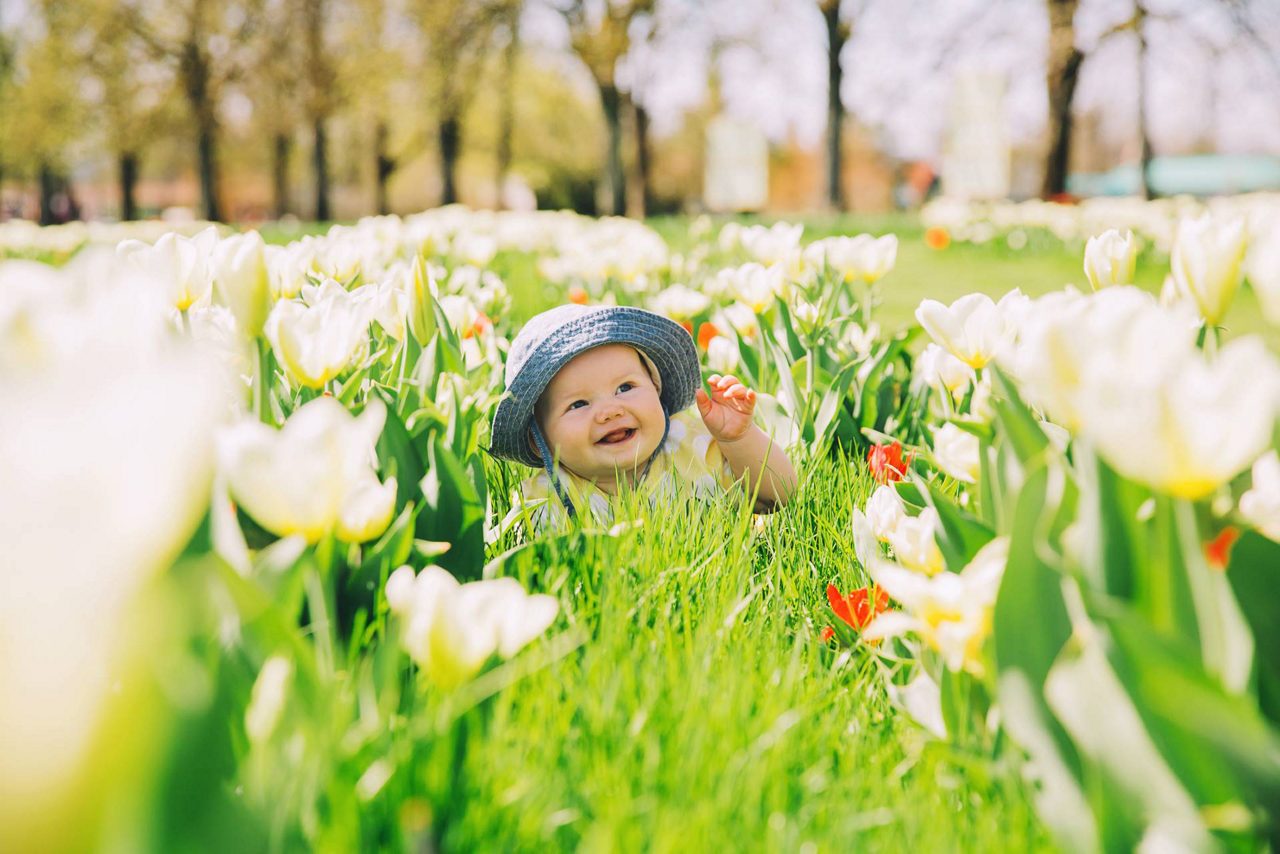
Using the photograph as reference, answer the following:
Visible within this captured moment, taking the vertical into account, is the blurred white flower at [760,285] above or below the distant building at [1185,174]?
below

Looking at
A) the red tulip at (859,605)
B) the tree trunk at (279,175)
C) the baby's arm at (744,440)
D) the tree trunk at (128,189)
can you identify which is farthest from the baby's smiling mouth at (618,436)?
the tree trunk at (279,175)

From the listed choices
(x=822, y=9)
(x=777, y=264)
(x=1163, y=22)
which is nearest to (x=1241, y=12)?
(x=1163, y=22)

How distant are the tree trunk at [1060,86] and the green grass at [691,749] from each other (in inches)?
610

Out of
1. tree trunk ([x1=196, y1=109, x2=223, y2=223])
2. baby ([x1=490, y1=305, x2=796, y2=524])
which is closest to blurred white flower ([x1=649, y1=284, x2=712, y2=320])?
baby ([x1=490, y1=305, x2=796, y2=524])

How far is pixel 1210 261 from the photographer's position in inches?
53.6

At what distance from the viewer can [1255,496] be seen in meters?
1.02

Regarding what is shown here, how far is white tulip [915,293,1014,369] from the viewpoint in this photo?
5.54ft

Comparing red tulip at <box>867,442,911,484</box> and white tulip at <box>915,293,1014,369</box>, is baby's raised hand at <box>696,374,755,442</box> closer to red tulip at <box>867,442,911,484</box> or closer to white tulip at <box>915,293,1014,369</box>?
red tulip at <box>867,442,911,484</box>

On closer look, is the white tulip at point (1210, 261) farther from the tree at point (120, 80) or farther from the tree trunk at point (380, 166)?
the tree trunk at point (380, 166)

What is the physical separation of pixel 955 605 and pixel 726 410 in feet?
4.11

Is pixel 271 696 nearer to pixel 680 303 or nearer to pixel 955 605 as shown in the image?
pixel 955 605

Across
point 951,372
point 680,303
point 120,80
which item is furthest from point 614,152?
point 951,372

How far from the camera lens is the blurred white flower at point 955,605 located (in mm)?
1062

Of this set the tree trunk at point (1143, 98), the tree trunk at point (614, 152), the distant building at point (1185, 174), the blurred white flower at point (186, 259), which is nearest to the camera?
the blurred white flower at point (186, 259)
